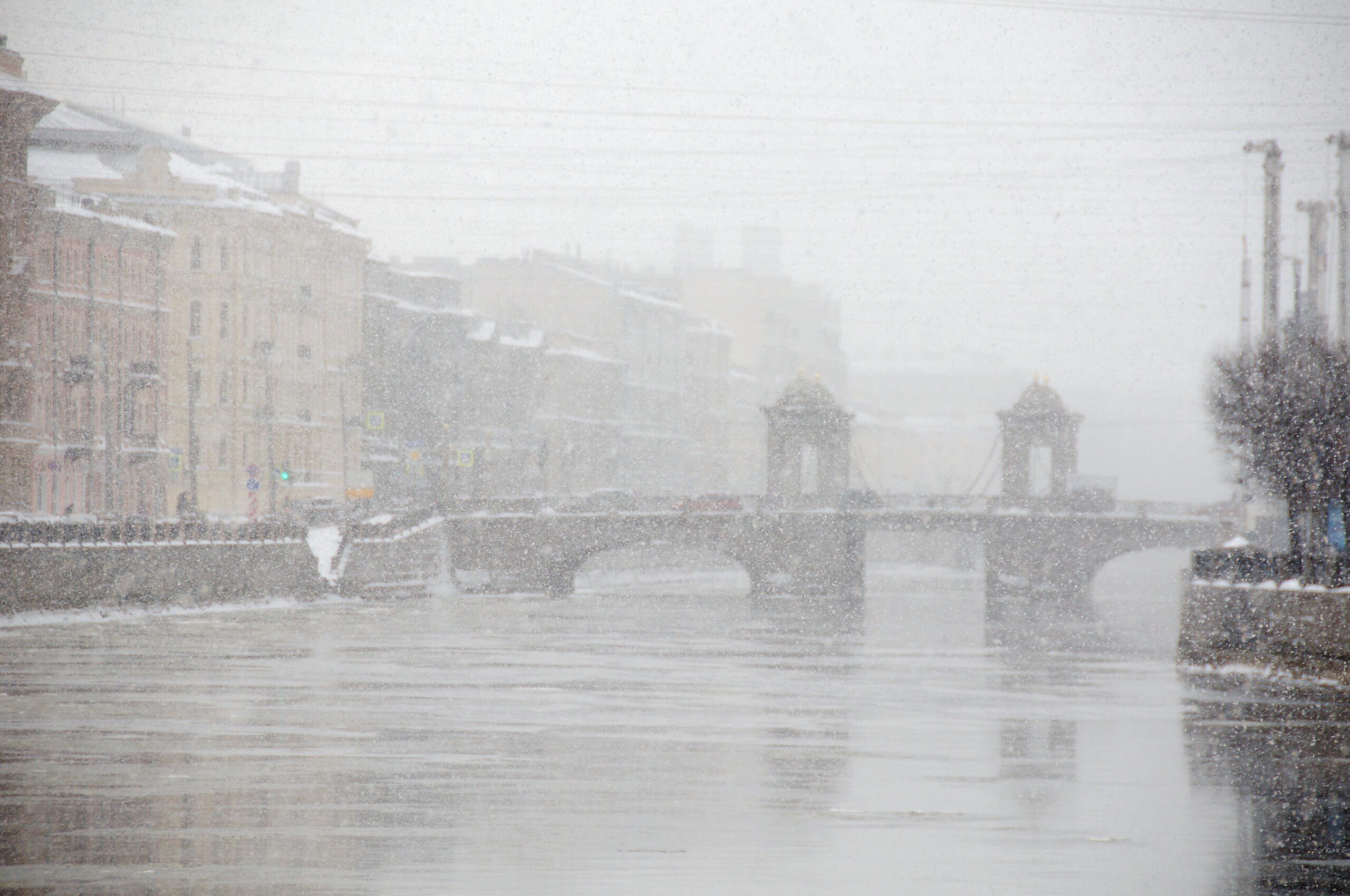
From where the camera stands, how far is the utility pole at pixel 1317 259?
50906 mm

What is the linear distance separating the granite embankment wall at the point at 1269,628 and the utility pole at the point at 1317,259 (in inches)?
455

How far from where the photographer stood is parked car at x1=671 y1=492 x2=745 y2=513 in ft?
272

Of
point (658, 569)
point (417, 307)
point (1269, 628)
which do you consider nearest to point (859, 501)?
point (658, 569)

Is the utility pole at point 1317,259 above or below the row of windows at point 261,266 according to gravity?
below

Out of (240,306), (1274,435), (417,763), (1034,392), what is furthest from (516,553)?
(417,763)

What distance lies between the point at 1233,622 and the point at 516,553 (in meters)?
43.1

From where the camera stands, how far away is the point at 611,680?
1462 inches

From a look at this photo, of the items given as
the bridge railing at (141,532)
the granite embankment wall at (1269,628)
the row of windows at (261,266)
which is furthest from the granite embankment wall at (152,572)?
the granite embankment wall at (1269,628)

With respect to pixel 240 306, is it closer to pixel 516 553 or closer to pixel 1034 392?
pixel 516 553

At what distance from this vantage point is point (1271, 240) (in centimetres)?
4456

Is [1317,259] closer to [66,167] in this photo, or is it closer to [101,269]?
[101,269]

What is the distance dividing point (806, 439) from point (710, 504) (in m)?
5.04

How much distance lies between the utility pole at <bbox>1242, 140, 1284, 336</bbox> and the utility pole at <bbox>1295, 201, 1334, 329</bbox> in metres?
4.41

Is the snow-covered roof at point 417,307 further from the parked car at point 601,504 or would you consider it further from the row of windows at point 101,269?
the row of windows at point 101,269
